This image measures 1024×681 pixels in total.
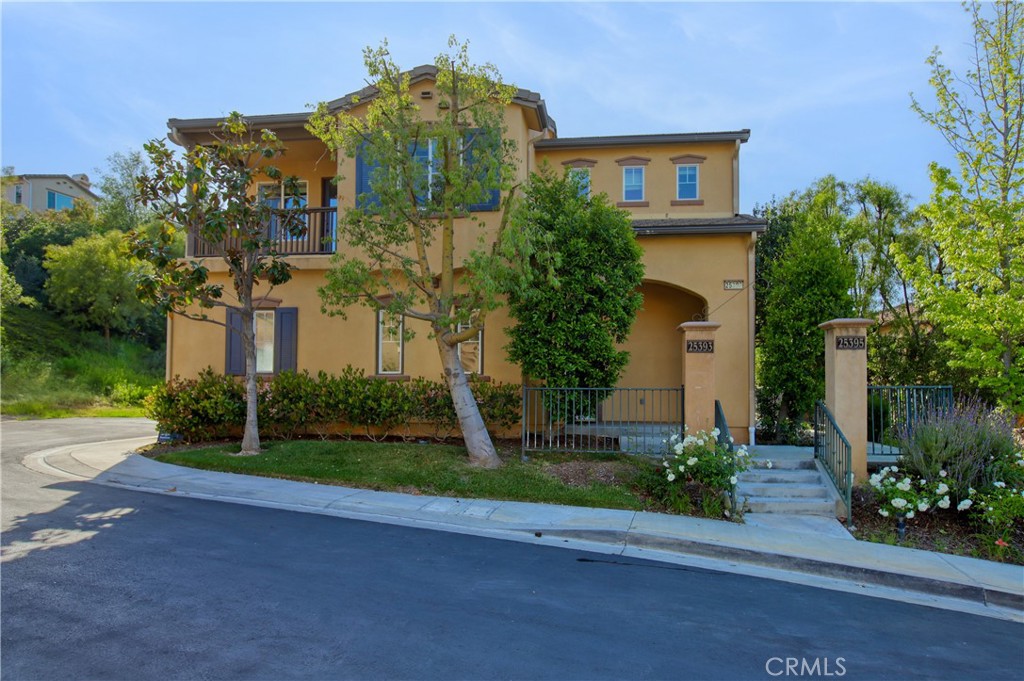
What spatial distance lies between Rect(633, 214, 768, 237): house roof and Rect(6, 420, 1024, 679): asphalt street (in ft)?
27.6

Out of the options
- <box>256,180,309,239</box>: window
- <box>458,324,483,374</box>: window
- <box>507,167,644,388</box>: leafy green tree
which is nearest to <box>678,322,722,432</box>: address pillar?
<box>507,167,644,388</box>: leafy green tree

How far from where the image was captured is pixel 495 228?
1423cm

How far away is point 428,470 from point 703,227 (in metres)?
7.73

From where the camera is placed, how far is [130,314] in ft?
114

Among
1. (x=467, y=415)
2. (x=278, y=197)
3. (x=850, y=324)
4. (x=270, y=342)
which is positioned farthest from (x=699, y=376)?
(x=278, y=197)

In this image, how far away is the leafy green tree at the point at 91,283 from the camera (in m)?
32.5

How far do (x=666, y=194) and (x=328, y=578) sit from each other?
41.2 feet

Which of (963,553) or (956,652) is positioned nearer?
(956,652)

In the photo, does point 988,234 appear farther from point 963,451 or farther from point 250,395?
point 250,395

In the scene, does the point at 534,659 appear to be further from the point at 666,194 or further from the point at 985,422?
the point at 666,194

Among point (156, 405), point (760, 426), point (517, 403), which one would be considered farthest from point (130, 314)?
point (760, 426)

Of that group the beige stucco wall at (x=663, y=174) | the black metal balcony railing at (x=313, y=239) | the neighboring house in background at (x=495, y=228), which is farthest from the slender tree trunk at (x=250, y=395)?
the beige stucco wall at (x=663, y=174)

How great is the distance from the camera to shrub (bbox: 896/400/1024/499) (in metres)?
8.91

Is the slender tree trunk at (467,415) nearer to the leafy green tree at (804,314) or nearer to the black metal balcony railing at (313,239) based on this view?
the black metal balcony railing at (313,239)
